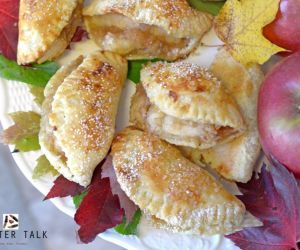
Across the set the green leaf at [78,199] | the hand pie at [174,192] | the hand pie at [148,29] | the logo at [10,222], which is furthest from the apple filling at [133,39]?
the logo at [10,222]

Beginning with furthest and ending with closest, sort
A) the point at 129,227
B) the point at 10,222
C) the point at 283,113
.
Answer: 1. the point at 10,222
2. the point at 129,227
3. the point at 283,113

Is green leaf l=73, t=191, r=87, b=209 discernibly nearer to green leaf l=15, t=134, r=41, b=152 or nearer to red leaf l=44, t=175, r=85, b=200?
red leaf l=44, t=175, r=85, b=200

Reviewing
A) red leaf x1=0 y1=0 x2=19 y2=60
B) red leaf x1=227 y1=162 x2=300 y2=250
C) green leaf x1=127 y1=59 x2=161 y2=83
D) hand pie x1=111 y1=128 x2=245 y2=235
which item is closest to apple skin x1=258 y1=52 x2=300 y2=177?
red leaf x1=227 y1=162 x2=300 y2=250

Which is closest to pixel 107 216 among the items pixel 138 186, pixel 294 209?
pixel 138 186

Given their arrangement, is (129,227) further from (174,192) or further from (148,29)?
(148,29)

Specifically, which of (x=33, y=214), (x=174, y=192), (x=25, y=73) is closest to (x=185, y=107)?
(x=174, y=192)

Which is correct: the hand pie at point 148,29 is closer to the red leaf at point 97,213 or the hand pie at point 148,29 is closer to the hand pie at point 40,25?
the hand pie at point 40,25
